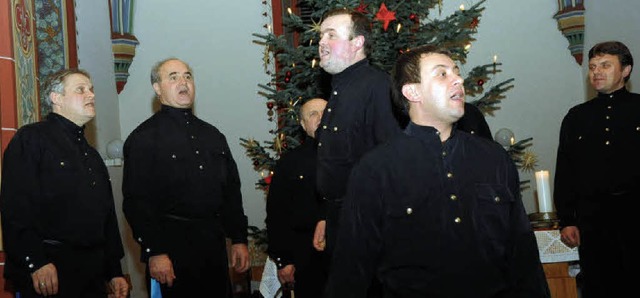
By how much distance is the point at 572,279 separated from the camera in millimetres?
4508

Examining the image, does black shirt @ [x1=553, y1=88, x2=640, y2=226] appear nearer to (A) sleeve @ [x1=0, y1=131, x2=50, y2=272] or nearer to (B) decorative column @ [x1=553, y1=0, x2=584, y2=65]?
(A) sleeve @ [x1=0, y1=131, x2=50, y2=272]

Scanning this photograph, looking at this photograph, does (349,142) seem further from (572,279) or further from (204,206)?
(572,279)

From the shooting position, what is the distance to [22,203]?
128 inches

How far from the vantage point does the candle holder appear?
4.65m

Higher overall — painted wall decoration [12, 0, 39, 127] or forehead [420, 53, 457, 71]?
painted wall decoration [12, 0, 39, 127]

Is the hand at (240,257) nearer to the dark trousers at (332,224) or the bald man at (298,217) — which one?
the bald man at (298,217)

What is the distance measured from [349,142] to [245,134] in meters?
4.53

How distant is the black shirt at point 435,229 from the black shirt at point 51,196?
1530 millimetres

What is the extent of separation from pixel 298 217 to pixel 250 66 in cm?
322

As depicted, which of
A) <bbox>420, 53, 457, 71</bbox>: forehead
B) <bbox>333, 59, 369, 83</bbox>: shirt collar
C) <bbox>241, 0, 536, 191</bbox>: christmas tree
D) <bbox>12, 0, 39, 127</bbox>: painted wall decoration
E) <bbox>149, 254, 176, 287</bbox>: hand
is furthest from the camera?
<bbox>241, 0, 536, 191</bbox>: christmas tree

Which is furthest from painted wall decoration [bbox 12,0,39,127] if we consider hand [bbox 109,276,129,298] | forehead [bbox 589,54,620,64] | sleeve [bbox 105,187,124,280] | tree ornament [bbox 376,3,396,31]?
forehead [bbox 589,54,620,64]

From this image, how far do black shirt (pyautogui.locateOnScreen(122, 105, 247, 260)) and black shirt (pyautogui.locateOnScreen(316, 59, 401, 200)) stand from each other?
1084 mm

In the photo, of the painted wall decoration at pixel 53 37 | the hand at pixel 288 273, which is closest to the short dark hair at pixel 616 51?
the hand at pixel 288 273

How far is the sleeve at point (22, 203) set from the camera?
10.5 ft
